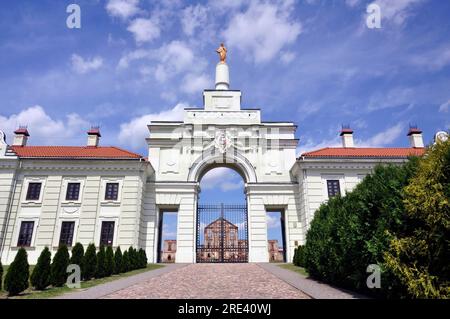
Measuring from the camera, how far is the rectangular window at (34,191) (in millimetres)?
24673

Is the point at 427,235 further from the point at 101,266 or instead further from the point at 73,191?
the point at 73,191

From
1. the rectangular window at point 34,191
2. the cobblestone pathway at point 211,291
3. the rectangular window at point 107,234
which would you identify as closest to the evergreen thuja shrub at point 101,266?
the cobblestone pathway at point 211,291

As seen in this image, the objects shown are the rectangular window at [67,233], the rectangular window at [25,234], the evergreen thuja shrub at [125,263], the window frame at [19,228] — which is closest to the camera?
the evergreen thuja shrub at [125,263]

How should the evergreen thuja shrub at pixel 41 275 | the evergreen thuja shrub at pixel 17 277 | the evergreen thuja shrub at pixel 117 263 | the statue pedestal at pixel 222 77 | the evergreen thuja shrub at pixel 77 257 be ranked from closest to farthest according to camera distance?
the evergreen thuja shrub at pixel 17 277 < the evergreen thuja shrub at pixel 41 275 < the evergreen thuja shrub at pixel 77 257 < the evergreen thuja shrub at pixel 117 263 < the statue pedestal at pixel 222 77

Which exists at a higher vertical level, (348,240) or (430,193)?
(430,193)

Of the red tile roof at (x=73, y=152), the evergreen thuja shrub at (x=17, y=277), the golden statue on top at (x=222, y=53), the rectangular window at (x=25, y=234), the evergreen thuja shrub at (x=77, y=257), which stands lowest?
the evergreen thuja shrub at (x=17, y=277)

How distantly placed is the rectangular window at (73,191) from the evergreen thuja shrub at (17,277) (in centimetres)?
1458

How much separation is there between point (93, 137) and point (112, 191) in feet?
25.2

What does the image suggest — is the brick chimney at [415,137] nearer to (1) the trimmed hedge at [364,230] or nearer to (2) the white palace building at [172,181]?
(2) the white palace building at [172,181]

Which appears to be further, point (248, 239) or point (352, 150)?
point (352, 150)
